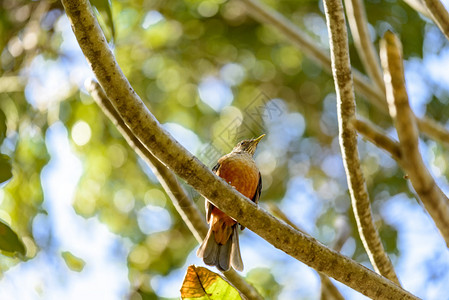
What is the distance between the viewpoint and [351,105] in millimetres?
2627

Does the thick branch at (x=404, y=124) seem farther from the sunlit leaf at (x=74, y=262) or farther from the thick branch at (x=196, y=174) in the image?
the sunlit leaf at (x=74, y=262)

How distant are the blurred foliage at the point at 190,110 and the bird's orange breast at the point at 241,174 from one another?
0.33m

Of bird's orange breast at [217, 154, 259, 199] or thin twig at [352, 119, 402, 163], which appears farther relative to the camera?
bird's orange breast at [217, 154, 259, 199]

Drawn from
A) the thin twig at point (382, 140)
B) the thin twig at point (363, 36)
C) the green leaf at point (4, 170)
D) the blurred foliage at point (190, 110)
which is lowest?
the blurred foliage at point (190, 110)

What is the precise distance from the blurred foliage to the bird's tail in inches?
35.4

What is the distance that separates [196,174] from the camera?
85.7 inches

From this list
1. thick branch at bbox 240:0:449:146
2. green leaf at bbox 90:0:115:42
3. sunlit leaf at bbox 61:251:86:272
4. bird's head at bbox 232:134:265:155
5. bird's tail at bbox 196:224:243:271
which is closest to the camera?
green leaf at bbox 90:0:115:42

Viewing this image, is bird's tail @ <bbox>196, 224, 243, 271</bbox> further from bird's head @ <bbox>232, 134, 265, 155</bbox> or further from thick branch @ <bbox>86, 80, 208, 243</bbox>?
bird's head @ <bbox>232, 134, 265, 155</bbox>

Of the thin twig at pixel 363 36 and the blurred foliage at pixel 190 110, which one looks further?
the blurred foliage at pixel 190 110

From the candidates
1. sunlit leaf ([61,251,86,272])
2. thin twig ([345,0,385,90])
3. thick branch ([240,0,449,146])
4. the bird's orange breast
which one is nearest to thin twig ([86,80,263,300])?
the bird's orange breast

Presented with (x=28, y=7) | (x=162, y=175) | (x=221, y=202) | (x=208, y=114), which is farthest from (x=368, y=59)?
(x=28, y=7)

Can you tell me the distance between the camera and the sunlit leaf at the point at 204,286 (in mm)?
2271

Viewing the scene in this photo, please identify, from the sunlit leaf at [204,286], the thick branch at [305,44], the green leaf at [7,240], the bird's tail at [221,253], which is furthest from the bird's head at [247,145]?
the sunlit leaf at [204,286]

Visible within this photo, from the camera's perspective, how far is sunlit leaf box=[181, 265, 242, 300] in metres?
2.27
